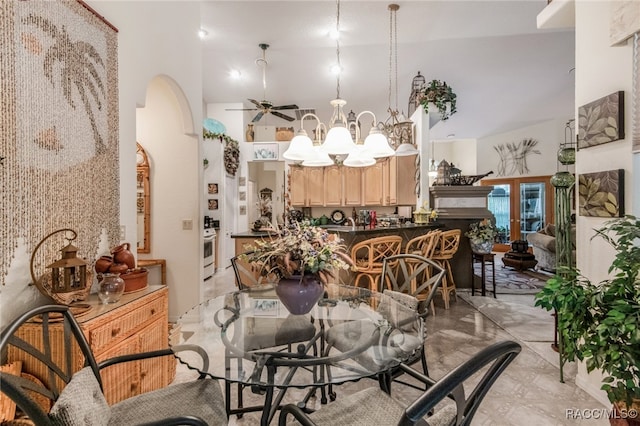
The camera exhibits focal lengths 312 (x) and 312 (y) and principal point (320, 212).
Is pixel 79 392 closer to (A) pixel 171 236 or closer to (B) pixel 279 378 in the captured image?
(B) pixel 279 378

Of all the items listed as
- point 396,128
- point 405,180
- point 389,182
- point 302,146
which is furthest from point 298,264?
point 389,182

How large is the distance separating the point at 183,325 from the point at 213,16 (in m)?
3.75

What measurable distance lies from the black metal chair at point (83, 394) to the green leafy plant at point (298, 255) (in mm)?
568

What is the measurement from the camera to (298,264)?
1769mm

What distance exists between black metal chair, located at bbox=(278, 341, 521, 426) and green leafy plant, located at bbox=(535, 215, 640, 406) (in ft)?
2.92

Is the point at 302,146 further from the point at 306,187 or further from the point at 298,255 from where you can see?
the point at 306,187

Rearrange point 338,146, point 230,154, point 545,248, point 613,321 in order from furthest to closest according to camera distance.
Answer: point 230,154 < point 545,248 < point 338,146 < point 613,321

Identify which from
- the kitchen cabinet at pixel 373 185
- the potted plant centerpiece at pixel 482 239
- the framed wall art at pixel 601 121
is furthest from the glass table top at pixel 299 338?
the kitchen cabinet at pixel 373 185

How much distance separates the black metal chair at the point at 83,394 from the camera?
900mm

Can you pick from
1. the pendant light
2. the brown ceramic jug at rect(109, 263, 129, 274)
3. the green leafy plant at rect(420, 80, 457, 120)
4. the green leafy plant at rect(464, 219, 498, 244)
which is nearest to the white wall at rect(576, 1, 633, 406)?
the pendant light

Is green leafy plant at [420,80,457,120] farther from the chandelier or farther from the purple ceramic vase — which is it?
the purple ceramic vase

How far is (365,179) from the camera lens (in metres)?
6.59

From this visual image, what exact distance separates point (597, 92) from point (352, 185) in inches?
184

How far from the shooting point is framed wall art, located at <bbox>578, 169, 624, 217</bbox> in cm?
196
